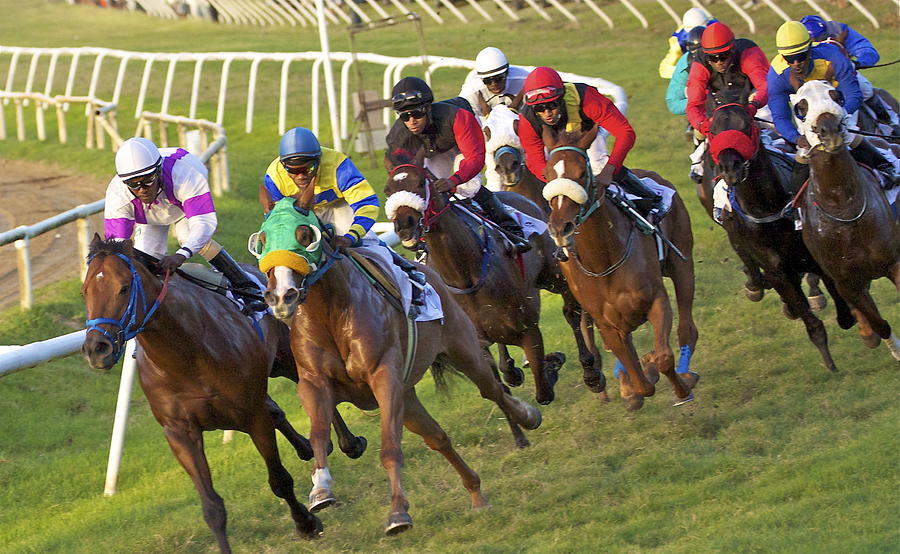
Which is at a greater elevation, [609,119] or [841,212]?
[609,119]

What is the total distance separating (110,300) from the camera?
6016 millimetres

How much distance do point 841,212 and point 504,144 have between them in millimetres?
2374

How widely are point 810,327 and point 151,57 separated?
51.3 ft

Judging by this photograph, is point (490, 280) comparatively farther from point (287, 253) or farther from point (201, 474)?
point (287, 253)

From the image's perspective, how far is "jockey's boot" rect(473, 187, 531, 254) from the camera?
342 inches

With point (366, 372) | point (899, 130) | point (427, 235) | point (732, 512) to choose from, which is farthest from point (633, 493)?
point (899, 130)

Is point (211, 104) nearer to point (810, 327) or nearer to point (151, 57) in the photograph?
point (151, 57)

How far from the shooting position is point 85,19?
44.3 meters

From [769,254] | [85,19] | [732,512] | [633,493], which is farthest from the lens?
[85,19]

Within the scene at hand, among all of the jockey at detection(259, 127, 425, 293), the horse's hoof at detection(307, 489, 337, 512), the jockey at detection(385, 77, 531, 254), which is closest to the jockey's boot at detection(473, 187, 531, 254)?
the jockey at detection(385, 77, 531, 254)

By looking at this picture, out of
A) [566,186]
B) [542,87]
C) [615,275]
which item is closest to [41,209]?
[542,87]

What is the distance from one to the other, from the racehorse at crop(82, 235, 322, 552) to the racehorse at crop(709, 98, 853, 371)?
3.02 metres

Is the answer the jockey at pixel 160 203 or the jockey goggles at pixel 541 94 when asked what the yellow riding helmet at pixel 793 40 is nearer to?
the jockey goggles at pixel 541 94

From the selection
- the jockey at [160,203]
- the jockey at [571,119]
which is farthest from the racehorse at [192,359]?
the jockey at [571,119]
